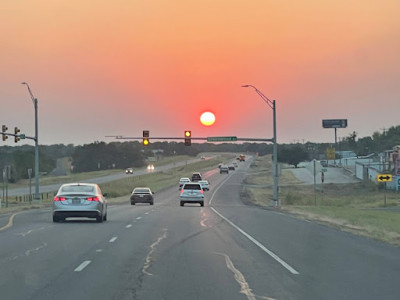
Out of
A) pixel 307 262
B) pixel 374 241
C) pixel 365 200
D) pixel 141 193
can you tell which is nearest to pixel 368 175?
pixel 365 200

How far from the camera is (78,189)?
84.7ft

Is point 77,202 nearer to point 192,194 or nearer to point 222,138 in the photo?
point 192,194

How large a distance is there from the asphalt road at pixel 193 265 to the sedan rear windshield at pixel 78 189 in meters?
3.37

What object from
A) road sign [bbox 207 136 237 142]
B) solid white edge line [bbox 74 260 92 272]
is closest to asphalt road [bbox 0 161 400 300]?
solid white edge line [bbox 74 260 92 272]

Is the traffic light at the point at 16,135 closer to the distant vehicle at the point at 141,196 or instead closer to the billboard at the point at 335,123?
the distant vehicle at the point at 141,196

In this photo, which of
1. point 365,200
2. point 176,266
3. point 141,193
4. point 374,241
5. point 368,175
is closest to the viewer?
point 176,266

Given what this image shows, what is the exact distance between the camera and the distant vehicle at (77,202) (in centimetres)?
2517

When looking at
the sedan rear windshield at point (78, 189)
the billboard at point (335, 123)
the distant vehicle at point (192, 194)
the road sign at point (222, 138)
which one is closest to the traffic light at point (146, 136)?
the road sign at point (222, 138)

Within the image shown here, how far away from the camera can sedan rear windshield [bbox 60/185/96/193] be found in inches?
1008

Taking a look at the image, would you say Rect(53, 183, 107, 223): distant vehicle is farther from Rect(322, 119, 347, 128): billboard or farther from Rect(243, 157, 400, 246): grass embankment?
Rect(322, 119, 347, 128): billboard

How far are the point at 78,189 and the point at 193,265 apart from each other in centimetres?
1351

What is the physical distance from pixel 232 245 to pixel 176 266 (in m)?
4.73

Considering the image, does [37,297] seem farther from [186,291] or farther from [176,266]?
[176,266]

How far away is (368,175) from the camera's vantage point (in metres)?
104
